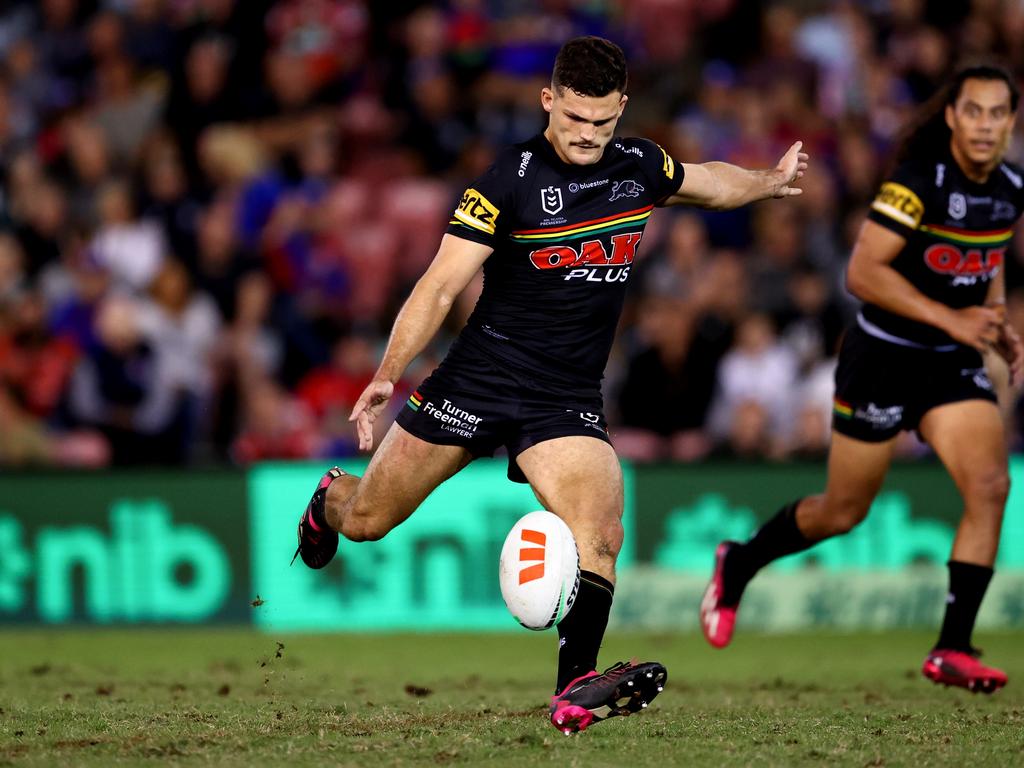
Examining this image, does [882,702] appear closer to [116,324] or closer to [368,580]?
[368,580]

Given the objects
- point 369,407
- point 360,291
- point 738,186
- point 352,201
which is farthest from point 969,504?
point 352,201

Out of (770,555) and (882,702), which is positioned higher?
(770,555)

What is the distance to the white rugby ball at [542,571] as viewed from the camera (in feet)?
22.2

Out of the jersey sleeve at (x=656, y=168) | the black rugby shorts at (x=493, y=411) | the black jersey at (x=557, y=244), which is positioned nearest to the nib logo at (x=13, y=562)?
the black rugby shorts at (x=493, y=411)

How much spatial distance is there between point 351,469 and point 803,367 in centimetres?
372

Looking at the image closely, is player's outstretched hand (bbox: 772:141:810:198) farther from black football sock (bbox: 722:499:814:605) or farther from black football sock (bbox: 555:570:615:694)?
black football sock (bbox: 555:570:615:694)

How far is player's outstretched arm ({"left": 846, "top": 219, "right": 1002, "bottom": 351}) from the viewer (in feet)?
25.7

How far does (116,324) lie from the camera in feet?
44.9

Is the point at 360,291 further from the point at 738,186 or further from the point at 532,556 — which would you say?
the point at 532,556

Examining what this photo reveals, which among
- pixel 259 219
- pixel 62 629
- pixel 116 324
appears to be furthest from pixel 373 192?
pixel 62 629

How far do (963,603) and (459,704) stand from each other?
2.54 metres

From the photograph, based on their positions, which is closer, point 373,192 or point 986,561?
point 986,561

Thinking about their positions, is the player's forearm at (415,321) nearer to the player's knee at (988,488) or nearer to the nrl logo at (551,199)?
the nrl logo at (551,199)

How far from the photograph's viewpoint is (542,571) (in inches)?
267
